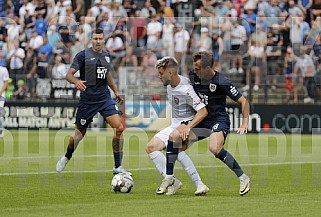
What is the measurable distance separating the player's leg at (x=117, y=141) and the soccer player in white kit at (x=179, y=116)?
6.43ft

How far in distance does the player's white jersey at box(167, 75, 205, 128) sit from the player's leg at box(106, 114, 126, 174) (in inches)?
85.0

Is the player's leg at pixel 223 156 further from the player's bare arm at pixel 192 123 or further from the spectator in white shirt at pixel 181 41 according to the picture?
the spectator in white shirt at pixel 181 41

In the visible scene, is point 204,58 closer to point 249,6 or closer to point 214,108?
point 214,108

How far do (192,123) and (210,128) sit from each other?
419 millimetres

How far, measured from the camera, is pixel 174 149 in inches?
456

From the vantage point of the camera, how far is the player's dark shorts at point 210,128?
11609 millimetres

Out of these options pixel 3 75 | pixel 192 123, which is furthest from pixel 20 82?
pixel 192 123

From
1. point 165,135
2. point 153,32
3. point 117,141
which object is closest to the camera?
point 165,135

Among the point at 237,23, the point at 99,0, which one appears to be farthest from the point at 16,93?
the point at 237,23

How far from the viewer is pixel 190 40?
26.1 meters

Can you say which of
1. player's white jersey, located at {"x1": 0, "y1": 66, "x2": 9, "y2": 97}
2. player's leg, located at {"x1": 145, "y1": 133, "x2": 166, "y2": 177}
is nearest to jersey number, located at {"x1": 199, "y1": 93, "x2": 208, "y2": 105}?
player's leg, located at {"x1": 145, "y1": 133, "x2": 166, "y2": 177}

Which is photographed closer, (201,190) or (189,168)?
(201,190)

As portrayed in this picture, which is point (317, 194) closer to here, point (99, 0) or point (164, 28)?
point (164, 28)

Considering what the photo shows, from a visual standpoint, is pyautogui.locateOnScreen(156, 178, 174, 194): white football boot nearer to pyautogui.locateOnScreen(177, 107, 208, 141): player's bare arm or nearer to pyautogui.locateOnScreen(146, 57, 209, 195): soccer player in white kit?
pyautogui.locateOnScreen(146, 57, 209, 195): soccer player in white kit
